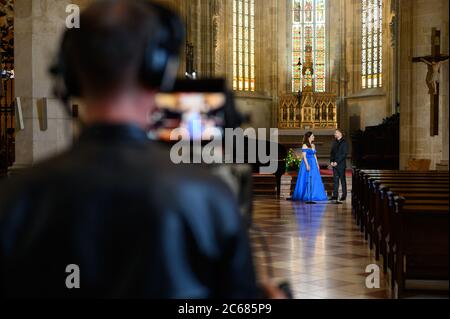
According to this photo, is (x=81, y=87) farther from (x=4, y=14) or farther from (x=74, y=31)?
(x=4, y=14)

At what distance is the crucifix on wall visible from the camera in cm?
1251

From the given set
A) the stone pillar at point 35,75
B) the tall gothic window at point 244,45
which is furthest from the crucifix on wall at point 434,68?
the tall gothic window at point 244,45

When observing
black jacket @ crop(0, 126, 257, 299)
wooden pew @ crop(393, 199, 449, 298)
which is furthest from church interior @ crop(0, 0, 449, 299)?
black jacket @ crop(0, 126, 257, 299)

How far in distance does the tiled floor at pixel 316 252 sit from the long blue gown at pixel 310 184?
1592 mm

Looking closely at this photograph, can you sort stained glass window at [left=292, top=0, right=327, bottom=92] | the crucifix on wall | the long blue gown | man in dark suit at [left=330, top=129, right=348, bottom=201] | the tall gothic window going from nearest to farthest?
1. the crucifix on wall
2. man in dark suit at [left=330, top=129, right=348, bottom=201]
3. the long blue gown
4. the tall gothic window
5. stained glass window at [left=292, top=0, right=327, bottom=92]

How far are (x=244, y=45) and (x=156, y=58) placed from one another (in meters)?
30.3

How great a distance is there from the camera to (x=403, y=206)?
6.32m

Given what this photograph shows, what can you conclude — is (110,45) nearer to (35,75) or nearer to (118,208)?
(118,208)

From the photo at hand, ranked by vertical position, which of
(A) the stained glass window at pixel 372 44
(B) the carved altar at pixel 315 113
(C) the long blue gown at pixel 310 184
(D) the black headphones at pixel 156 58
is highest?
(A) the stained glass window at pixel 372 44

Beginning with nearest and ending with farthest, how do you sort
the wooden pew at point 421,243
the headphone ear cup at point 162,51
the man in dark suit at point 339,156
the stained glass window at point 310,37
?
the headphone ear cup at point 162,51, the wooden pew at point 421,243, the man in dark suit at point 339,156, the stained glass window at point 310,37

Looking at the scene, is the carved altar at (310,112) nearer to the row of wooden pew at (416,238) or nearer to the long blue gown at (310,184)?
the long blue gown at (310,184)

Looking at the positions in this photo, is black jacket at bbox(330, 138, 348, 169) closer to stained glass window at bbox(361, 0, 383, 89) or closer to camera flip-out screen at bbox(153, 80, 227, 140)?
camera flip-out screen at bbox(153, 80, 227, 140)

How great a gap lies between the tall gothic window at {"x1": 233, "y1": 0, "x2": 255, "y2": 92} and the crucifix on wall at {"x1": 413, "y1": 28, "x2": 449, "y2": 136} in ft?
57.4

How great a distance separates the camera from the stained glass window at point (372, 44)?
2959 centimetres
